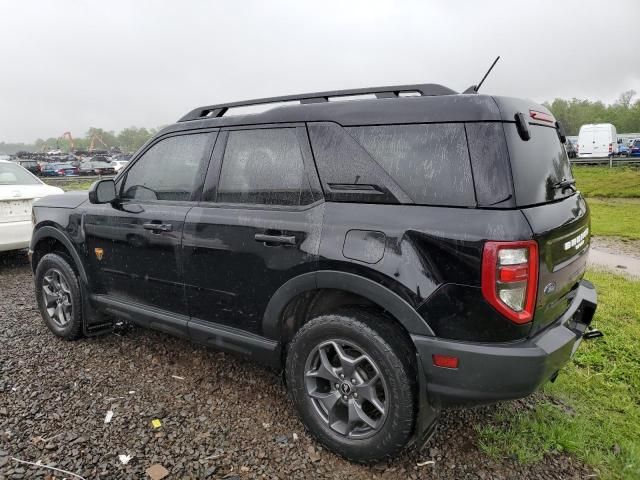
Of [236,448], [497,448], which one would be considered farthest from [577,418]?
[236,448]

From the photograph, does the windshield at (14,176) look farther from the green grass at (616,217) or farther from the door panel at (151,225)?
the green grass at (616,217)

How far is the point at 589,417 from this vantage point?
298 centimetres

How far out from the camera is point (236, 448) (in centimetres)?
268

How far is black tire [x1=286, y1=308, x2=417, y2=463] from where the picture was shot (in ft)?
7.61

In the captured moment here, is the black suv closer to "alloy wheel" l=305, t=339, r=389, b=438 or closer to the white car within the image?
"alloy wheel" l=305, t=339, r=389, b=438

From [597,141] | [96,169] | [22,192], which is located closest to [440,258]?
[22,192]

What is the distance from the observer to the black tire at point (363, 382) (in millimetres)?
2318

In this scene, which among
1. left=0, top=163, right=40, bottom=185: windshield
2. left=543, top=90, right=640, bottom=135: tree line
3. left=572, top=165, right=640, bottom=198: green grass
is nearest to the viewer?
left=0, top=163, right=40, bottom=185: windshield

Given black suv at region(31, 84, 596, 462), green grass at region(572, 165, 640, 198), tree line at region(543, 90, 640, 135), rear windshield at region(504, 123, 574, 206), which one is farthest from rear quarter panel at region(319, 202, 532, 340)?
tree line at region(543, 90, 640, 135)

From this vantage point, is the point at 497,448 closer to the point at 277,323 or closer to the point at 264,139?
the point at 277,323

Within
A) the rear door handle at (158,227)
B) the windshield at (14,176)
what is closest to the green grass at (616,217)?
the rear door handle at (158,227)

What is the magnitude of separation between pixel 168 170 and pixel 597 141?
111 feet

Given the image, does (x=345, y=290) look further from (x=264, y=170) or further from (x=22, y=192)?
(x=22, y=192)

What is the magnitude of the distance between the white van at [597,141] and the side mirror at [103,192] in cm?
3313
